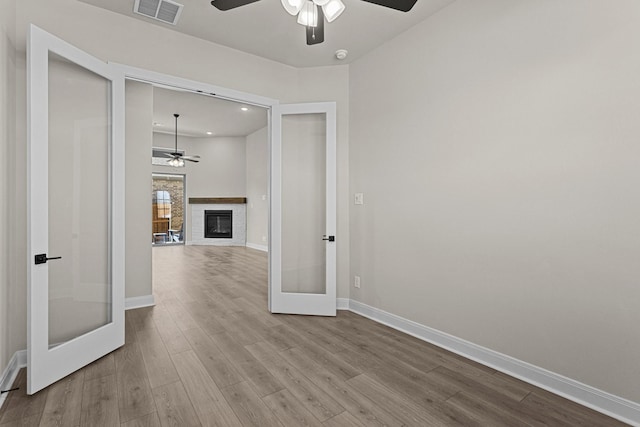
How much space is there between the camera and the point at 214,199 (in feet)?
29.8

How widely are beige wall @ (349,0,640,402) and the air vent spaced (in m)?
2.02

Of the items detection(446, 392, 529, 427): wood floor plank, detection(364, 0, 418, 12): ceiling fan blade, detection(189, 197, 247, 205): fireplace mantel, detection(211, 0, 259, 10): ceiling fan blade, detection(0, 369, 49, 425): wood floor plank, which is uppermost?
detection(211, 0, 259, 10): ceiling fan blade

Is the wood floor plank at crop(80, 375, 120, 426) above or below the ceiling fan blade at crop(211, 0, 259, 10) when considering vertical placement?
below

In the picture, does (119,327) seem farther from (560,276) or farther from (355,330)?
(560,276)

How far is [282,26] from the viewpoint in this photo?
2914mm

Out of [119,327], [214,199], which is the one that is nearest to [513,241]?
[119,327]

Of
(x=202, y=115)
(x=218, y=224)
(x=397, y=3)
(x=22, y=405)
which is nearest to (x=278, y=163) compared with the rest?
(x=397, y=3)

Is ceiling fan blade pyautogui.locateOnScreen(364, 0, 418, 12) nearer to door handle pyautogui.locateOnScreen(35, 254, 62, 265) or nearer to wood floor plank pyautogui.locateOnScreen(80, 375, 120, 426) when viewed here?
door handle pyautogui.locateOnScreen(35, 254, 62, 265)

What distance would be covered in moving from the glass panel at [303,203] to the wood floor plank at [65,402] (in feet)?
6.33

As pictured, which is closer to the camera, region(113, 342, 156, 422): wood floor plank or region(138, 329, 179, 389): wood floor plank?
region(113, 342, 156, 422): wood floor plank

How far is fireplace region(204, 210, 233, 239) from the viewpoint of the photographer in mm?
9227

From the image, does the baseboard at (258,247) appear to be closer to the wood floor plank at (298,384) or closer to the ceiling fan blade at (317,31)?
the wood floor plank at (298,384)

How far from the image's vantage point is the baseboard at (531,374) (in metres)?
1.77

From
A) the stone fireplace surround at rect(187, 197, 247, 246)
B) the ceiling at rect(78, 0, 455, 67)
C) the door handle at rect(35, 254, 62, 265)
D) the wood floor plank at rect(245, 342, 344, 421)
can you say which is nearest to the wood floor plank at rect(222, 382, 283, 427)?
the wood floor plank at rect(245, 342, 344, 421)
